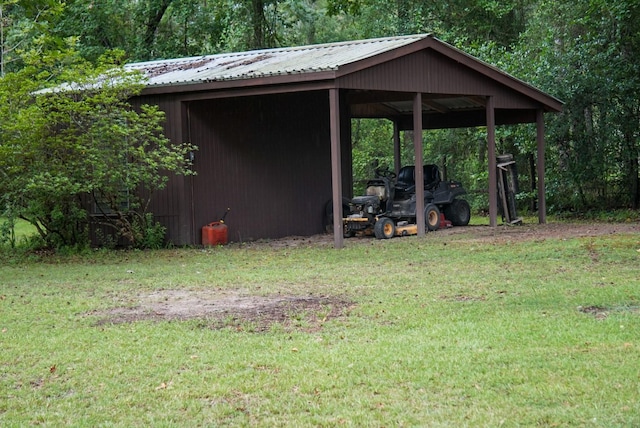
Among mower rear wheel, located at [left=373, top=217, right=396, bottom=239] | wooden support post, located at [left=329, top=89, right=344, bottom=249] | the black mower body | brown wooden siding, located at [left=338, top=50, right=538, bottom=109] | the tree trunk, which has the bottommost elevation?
mower rear wheel, located at [left=373, top=217, right=396, bottom=239]

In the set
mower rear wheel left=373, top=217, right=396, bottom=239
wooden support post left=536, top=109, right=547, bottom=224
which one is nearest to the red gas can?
mower rear wheel left=373, top=217, right=396, bottom=239

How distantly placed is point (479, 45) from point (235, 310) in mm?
17090

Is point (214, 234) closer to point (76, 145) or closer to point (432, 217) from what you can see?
point (76, 145)

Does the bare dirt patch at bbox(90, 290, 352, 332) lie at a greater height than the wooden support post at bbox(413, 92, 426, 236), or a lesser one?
lesser

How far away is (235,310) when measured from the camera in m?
7.95

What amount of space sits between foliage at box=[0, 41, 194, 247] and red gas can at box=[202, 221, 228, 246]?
37.8 inches

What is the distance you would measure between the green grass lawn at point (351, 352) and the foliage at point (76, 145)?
2788 mm

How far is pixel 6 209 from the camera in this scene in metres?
13.2

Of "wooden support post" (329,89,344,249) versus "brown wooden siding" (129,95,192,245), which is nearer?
"wooden support post" (329,89,344,249)

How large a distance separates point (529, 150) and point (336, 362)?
14.4 meters

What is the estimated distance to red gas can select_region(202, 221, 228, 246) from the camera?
14430 millimetres

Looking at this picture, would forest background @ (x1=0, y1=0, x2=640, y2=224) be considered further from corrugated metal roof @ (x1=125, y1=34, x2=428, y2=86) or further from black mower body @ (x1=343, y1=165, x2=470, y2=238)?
black mower body @ (x1=343, y1=165, x2=470, y2=238)

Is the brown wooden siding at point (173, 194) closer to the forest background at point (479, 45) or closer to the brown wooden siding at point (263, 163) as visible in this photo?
the brown wooden siding at point (263, 163)

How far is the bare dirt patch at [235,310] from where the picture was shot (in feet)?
24.0
